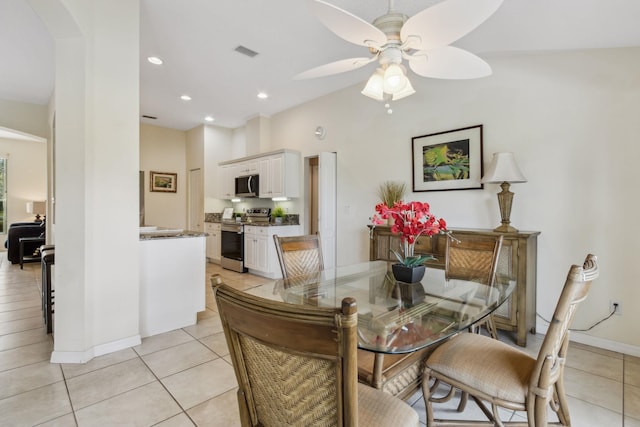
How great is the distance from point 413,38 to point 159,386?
264cm

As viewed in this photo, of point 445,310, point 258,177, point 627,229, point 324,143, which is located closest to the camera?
point 445,310

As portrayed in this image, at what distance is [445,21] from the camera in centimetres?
143

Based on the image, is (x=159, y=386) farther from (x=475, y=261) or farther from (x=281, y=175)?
(x=281, y=175)

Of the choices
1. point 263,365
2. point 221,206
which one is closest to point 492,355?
point 263,365

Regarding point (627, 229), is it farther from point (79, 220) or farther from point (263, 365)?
point (79, 220)

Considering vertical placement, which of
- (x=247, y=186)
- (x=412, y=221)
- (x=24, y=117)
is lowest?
(x=412, y=221)

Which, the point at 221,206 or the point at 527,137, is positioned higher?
the point at 527,137

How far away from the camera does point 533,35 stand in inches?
103

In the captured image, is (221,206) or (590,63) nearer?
(590,63)

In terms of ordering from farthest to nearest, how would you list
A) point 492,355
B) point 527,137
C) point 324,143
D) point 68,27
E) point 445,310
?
point 324,143, point 527,137, point 68,27, point 445,310, point 492,355

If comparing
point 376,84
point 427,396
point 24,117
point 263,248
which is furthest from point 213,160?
point 427,396

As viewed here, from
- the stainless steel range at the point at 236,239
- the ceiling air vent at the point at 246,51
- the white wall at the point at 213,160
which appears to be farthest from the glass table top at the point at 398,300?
the white wall at the point at 213,160

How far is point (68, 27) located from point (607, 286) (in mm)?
4754

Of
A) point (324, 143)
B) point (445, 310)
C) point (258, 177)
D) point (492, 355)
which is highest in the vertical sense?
point (324, 143)
